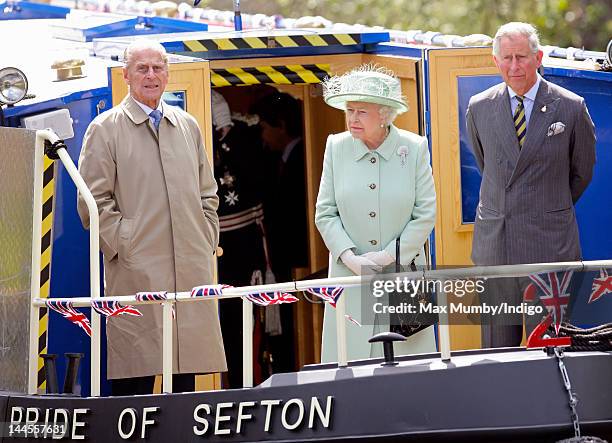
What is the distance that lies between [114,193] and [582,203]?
2.80m

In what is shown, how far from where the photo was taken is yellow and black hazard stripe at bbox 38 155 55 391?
855cm

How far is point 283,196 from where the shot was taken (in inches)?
429

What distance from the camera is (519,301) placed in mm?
7887

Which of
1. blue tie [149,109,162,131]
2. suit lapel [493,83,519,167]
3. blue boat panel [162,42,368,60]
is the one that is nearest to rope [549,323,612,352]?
suit lapel [493,83,519,167]

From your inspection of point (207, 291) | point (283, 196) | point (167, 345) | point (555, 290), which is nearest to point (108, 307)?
point (167, 345)

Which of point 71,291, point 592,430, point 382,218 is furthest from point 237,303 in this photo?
point 592,430

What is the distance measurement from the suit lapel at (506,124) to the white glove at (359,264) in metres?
0.88

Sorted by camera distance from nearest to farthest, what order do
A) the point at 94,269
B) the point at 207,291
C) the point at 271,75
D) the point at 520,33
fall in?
1. the point at 207,291
2. the point at 94,269
3. the point at 520,33
4. the point at 271,75

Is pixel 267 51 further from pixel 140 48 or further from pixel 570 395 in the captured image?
pixel 570 395

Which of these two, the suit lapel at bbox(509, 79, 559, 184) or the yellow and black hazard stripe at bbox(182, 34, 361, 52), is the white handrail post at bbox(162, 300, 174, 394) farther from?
the yellow and black hazard stripe at bbox(182, 34, 361, 52)

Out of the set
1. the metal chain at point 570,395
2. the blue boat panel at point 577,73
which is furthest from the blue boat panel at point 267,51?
the metal chain at point 570,395

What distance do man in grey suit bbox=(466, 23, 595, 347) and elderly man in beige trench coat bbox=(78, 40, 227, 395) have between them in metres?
1.48

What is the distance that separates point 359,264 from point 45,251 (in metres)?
1.61

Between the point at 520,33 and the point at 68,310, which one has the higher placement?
the point at 520,33
